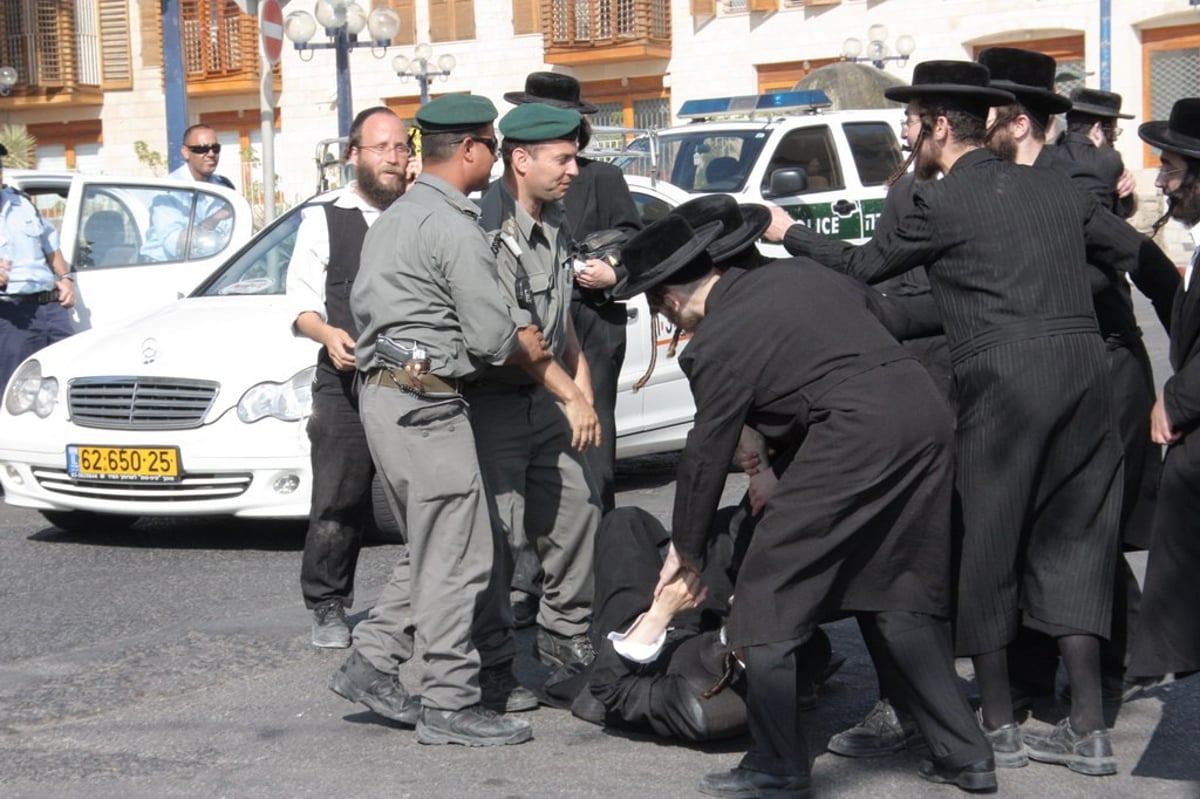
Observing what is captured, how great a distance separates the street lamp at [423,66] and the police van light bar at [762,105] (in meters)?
16.2

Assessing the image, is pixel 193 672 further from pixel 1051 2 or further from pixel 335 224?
pixel 1051 2

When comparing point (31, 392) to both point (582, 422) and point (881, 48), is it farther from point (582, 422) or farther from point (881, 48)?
point (881, 48)

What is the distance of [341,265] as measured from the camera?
21.4 feet

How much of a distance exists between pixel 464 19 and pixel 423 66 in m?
5.61

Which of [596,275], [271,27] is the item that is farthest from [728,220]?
[271,27]

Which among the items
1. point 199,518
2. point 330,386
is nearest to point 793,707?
point 330,386

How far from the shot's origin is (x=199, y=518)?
951cm

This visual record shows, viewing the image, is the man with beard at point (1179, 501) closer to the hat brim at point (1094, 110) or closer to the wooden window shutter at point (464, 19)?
the hat brim at point (1094, 110)

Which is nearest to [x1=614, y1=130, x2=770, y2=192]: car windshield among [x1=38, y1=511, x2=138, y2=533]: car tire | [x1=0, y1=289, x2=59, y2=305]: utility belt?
[x1=0, y1=289, x2=59, y2=305]: utility belt

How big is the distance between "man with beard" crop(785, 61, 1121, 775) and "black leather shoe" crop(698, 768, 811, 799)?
2.18 feet

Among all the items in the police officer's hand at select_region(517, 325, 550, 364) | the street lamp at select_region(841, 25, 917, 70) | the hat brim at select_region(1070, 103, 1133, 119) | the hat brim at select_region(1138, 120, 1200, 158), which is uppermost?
the street lamp at select_region(841, 25, 917, 70)

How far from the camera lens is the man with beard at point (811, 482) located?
4.70 meters

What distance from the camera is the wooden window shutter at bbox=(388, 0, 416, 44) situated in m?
39.1

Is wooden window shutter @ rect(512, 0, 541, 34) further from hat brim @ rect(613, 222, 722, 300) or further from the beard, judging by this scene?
hat brim @ rect(613, 222, 722, 300)
